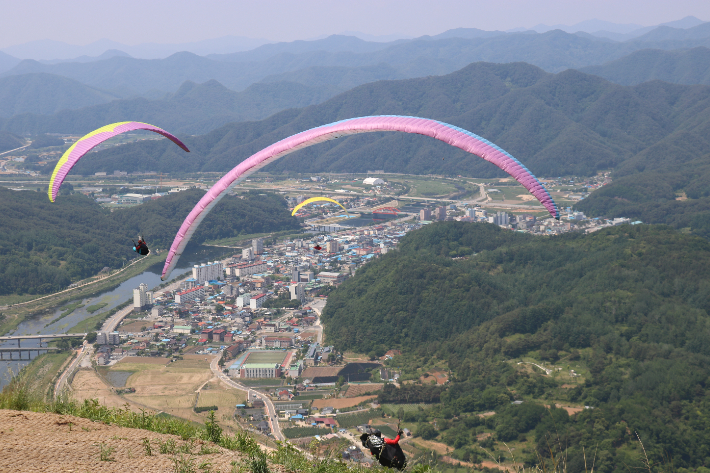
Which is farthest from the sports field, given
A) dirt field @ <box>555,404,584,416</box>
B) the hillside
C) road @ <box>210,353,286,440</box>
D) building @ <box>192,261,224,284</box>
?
the hillside

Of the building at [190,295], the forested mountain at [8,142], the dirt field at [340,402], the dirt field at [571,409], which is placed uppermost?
the forested mountain at [8,142]

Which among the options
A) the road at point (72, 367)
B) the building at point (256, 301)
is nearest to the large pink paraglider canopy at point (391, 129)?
the road at point (72, 367)

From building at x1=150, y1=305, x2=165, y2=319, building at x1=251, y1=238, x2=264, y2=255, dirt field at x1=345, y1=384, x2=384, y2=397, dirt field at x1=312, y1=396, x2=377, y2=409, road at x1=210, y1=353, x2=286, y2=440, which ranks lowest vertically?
road at x1=210, y1=353, x2=286, y2=440

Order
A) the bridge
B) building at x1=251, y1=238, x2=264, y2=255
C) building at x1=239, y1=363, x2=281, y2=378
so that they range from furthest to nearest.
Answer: building at x1=251, y1=238, x2=264, y2=255 → the bridge → building at x1=239, y1=363, x2=281, y2=378

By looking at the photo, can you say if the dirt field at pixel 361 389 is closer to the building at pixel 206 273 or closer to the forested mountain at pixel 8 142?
the building at pixel 206 273

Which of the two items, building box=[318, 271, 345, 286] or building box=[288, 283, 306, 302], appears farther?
building box=[318, 271, 345, 286]

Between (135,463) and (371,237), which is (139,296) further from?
(135,463)

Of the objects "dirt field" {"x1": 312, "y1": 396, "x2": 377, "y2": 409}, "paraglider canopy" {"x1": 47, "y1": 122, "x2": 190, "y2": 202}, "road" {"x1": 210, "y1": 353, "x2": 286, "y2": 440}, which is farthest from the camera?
"dirt field" {"x1": 312, "y1": 396, "x2": 377, "y2": 409}

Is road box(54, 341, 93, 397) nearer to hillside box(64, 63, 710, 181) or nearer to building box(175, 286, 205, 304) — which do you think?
building box(175, 286, 205, 304)

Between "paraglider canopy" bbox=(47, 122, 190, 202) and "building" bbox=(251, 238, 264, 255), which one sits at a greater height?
"paraglider canopy" bbox=(47, 122, 190, 202)
